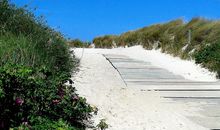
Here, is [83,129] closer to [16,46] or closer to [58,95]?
[58,95]

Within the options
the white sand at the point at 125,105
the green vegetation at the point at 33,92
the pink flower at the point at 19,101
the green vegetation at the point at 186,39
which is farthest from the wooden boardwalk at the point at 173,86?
the pink flower at the point at 19,101

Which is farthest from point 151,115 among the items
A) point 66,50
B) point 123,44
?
point 123,44

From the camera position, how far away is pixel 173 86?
43.2 feet

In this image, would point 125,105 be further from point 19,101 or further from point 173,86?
point 19,101

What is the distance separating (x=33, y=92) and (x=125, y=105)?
344cm

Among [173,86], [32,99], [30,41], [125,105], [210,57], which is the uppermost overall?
[30,41]

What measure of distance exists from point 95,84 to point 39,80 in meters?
4.95

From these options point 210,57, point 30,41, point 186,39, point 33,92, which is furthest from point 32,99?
point 186,39

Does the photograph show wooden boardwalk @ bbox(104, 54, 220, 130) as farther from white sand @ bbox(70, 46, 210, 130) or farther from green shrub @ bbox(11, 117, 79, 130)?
green shrub @ bbox(11, 117, 79, 130)

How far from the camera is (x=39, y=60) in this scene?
1004cm

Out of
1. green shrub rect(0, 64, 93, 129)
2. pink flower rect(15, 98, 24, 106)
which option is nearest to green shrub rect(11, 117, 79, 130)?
green shrub rect(0, 64, 93, 129)

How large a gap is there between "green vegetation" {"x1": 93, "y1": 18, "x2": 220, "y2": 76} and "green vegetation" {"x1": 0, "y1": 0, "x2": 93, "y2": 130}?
676 centimetres

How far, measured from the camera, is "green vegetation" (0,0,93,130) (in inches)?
263

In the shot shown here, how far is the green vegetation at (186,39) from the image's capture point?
16.7 metres
